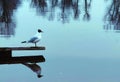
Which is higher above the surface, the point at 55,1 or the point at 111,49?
the point at 55,1

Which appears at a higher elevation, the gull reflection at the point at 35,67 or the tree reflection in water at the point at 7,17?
the tree reflection in water at the point at 7,17

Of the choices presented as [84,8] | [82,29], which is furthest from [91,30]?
[84,8]

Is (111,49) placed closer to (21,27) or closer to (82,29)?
(82,29)

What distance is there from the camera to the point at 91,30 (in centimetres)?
632

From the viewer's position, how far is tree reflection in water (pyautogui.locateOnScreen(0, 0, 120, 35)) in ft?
22.5

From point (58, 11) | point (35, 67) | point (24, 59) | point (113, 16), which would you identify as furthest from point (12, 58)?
point (113, 16)

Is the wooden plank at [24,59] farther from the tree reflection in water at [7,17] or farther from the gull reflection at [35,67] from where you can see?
the tree reflection in water at [7,17]

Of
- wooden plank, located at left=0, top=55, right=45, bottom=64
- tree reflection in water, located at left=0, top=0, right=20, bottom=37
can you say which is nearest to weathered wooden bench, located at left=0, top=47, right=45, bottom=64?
wooden plank, located at left=0, top=55, right=45, bottom=64

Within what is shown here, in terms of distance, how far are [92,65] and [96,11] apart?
196cm

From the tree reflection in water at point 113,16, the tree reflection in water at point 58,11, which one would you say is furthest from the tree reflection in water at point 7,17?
the tree reflection in water at point 113,16

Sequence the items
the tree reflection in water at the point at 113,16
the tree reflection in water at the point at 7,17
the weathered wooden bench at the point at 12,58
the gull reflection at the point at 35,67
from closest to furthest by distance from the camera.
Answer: the weathered wooden bench at the point at 12,58 < the gull reflection at the point at 35,67 < the tree reflection in water at the point at 7,17 < the tree reflection in water at the point at 113,16

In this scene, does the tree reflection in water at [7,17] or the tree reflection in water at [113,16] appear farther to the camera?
the tree reflection in water at [113,16]

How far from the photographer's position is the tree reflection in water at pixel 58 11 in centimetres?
686

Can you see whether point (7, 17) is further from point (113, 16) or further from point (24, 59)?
point (24, 59)
